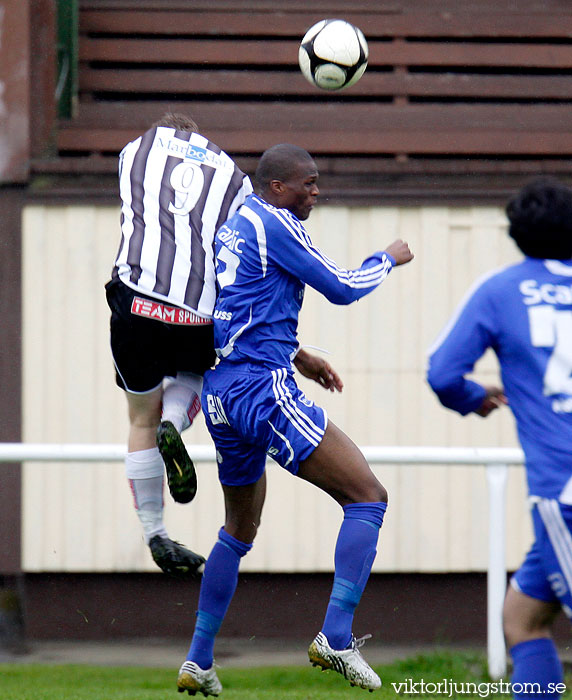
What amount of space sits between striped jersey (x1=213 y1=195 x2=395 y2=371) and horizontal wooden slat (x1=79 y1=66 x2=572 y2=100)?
13.3 feet

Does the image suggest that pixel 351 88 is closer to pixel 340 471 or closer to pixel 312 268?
pixel 312 268

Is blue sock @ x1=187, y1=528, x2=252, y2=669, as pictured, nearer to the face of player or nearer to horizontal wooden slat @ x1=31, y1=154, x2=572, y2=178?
the face of player

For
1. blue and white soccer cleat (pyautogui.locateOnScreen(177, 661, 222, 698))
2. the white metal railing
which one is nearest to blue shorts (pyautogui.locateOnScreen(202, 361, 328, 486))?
blue and white soccer cleat (pyautogui.locateOnScreen(177, 661, 222, 698))

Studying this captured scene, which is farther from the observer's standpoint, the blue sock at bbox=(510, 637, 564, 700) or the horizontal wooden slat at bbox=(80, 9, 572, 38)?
the horizontal wooden slat at bbox=(80, 9, 572, 38)

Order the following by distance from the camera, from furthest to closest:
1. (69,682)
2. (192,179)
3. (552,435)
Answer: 1. (69,682)
2. (192,179)
3. (552,435)

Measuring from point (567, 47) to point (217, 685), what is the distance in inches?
226

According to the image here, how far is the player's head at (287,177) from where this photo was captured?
4.46 m

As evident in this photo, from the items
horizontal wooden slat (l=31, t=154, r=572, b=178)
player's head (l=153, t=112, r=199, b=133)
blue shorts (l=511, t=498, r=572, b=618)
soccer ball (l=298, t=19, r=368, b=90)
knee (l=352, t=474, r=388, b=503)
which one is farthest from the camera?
horizontal wooden slat (l=31, t=154, r=572, b=178)

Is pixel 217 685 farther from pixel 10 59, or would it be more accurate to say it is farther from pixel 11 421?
pixel 10 59

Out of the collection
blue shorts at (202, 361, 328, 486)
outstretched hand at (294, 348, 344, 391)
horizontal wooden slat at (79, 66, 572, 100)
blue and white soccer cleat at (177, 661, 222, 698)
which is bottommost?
blue and white soccer cleat at (177, 661, 222, 698)

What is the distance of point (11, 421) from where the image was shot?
757 cm

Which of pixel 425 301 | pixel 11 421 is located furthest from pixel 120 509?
pixel 425 301

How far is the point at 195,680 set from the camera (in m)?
4.64

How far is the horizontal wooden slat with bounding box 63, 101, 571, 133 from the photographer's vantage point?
8.05m
